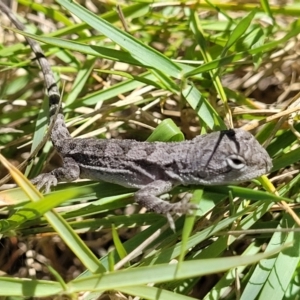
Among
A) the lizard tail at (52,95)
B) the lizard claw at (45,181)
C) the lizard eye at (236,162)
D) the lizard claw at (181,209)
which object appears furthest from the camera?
the lizard tail at (52,95)

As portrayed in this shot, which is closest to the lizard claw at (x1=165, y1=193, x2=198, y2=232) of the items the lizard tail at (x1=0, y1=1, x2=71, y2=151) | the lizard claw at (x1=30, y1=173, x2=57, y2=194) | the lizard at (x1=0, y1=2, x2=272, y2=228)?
the lizard at (x1=0, y1=2, x2=272, y2=228)

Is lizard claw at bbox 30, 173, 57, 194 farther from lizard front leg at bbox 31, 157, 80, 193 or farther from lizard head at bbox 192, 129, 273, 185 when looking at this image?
Result: lizard head at bbox 192, 129, 273, 185

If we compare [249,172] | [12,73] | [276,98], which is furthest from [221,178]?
[12,73]

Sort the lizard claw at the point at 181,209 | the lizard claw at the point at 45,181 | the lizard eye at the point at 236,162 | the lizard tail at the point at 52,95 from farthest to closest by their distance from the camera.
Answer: the lizard tail at the point at 52,95, the lizard claw at the point at 45,181, the lizard eye at the point at 236,162, the lizard claw at the point at 181,209

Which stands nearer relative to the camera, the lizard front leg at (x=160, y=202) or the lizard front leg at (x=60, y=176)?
the lizard front leg at (x=160, y=202)

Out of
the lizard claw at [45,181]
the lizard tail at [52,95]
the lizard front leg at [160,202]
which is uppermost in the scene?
the lizard tail at [52,95]

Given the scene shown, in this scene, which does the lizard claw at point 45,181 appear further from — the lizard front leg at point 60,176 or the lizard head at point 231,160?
the lizard head at point 231,160

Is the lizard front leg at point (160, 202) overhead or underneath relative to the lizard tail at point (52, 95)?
underneath

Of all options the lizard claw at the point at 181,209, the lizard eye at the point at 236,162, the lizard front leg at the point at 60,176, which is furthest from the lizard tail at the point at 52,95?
the lizard eye at the point at 236,162
